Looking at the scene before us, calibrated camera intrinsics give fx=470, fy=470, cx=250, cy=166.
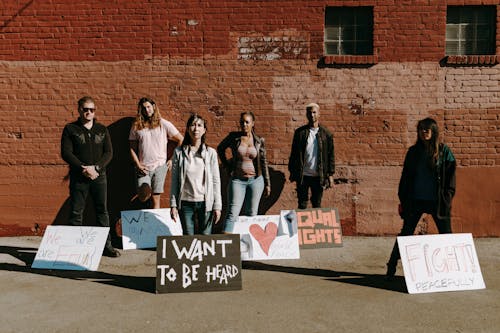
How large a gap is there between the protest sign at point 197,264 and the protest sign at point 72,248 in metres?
1.16

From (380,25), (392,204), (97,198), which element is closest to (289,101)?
(380,25)

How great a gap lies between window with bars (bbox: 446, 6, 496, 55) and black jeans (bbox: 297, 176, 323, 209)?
324 cm

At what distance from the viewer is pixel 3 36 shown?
7703mm

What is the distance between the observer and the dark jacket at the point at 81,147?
623 centimetres

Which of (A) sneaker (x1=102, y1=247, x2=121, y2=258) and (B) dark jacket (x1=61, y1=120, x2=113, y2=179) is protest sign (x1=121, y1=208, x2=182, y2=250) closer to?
(A) sneaker (x1=102, y1=247, x2=121, y2=258)

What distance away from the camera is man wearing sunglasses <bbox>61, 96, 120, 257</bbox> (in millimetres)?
6227

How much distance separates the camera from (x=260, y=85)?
768 centimetres

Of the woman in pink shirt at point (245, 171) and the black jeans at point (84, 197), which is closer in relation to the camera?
the black jeans at point (84, 197)

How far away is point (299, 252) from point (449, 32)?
444 cm

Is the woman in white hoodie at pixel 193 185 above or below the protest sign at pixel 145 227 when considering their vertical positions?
above

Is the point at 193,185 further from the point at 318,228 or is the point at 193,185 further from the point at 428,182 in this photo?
the point at 428,182

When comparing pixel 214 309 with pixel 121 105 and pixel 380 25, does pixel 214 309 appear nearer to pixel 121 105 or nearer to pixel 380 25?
pixel 121 105

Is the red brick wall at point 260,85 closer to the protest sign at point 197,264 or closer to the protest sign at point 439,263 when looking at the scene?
the protest sign at point 439,263

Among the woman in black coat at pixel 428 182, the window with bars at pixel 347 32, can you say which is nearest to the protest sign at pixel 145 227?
the woman in black coat at pixel 428 182
